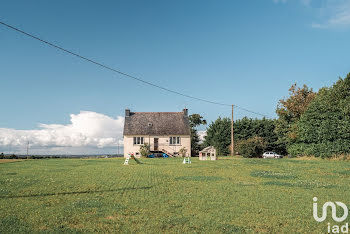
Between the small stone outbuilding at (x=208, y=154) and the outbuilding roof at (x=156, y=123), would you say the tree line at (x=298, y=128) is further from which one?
the small stone outbuilding at (x=208, y=154)

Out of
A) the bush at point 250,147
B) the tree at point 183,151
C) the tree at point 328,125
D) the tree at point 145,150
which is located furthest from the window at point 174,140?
the tree at point 328,125

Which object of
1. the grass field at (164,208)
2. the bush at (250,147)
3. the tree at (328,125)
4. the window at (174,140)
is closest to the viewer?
the grass field at (164,208)

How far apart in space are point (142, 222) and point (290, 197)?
5.43 metres

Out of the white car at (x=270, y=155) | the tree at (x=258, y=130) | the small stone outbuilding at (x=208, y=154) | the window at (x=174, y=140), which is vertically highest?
the tree at (x=258, y=130)

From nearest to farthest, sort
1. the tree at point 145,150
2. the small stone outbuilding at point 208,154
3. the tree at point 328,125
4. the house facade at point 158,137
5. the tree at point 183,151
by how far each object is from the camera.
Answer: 1. the tree at point 328,125
2. the small stone outbuilding at point 208,154
3. the tree at point 145,150
4. the tree at point 183,151
5. the house facade at point 158,137

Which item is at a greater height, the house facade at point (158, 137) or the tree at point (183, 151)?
the house facade at point (158, 137)

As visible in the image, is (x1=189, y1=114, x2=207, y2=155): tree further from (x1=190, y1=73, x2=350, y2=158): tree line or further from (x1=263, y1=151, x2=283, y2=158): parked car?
(x1=263, y1=151, x2=283, y2=158): parked car

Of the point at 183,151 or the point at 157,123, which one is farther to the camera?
the point at 157,123

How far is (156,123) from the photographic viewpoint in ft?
179

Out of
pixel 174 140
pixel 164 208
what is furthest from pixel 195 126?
pixel 164 208

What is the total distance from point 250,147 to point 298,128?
319 inches

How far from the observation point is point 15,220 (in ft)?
23.4

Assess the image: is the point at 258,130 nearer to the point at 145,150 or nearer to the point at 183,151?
the point at 183,151

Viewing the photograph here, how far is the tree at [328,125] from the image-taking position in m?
30.2
